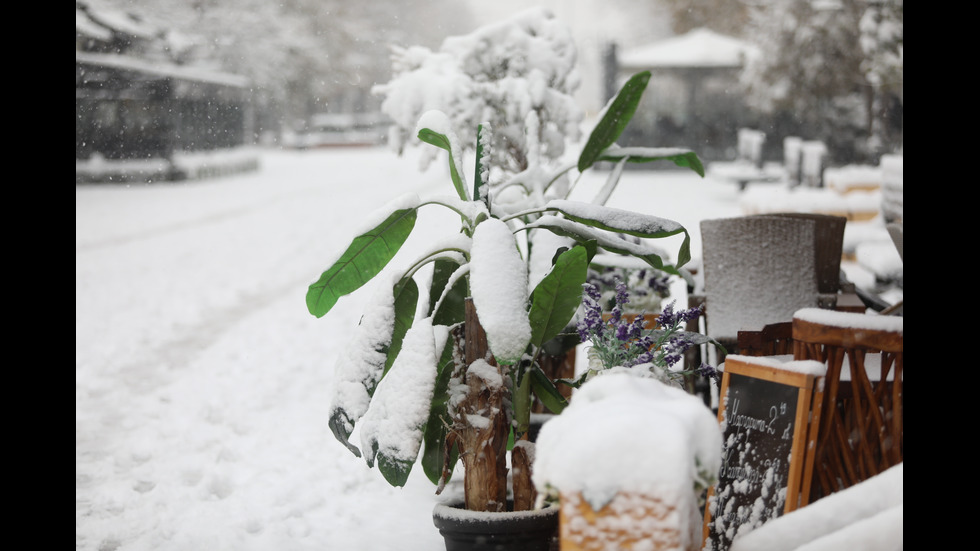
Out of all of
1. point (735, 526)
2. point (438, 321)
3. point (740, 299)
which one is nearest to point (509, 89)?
point (740, 299)

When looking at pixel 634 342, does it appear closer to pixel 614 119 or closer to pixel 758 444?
pixel 758 444

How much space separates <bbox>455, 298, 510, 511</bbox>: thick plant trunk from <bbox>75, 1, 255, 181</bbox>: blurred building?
1611 centimetres

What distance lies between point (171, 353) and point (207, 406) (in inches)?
55.9

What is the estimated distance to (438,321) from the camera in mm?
2674

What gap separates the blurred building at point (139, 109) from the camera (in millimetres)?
17641

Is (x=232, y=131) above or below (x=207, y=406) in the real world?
above

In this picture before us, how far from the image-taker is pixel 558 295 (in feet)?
7.55

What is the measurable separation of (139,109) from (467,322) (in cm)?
1989

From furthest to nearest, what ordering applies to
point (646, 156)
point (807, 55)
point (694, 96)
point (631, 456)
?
point (694, 96) < point (807, 55) < point (646, 156) < point (631, 456)

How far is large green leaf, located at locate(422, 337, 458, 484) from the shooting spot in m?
2.49

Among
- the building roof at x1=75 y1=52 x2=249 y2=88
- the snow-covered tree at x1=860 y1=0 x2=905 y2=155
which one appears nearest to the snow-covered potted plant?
the snow-covered tree at x1=860 y1=0 x2=905 y2=155

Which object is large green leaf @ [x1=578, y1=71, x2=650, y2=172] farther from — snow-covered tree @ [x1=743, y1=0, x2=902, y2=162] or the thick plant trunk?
snow-covered tree @ [x1=743, y1=0, x2=902, y2=162]

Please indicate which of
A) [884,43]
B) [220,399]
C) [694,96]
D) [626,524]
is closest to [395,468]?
[626,524]
